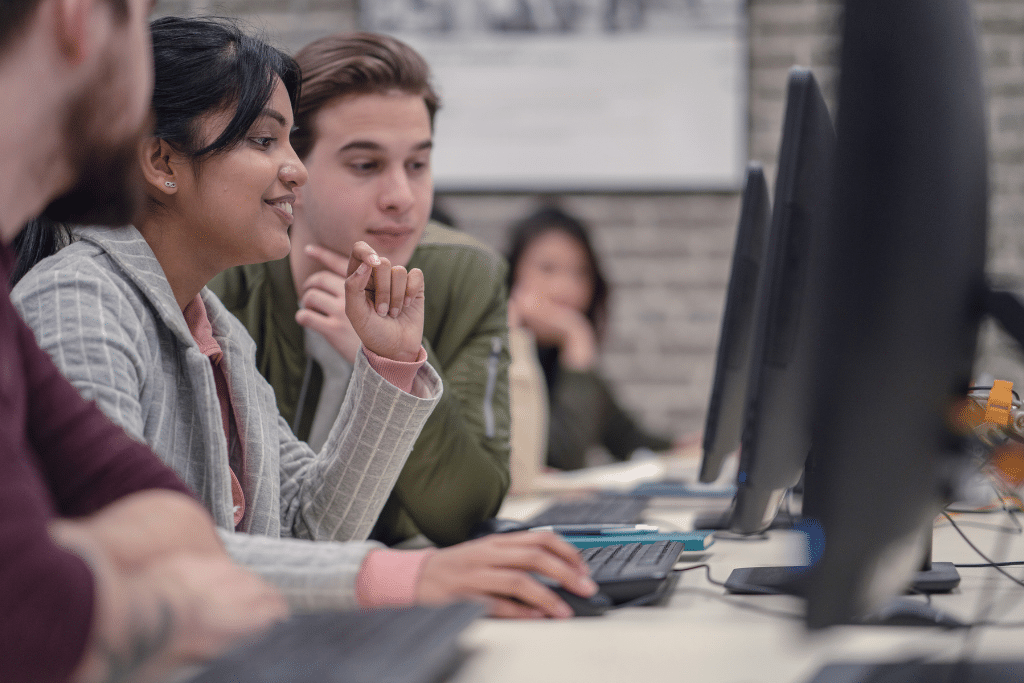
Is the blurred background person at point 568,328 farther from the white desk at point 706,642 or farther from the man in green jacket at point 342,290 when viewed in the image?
the white desk at point 706,642

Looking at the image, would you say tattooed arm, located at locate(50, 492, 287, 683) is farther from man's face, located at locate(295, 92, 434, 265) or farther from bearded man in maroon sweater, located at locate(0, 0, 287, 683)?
man's face, located at locate(295, 92, 434, 265)

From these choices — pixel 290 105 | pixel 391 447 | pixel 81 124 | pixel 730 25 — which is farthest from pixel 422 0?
pixel 81 124

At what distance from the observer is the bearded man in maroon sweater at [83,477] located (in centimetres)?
44

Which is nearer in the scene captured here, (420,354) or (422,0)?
(420,354)

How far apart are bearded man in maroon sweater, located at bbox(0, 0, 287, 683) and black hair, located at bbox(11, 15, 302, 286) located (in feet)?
1.07

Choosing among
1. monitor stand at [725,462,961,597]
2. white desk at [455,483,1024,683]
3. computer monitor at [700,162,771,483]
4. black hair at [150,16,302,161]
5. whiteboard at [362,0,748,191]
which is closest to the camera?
white desk at [455,483,1024,683]

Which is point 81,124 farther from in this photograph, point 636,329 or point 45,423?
point 636,329

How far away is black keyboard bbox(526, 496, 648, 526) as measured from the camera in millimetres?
1207

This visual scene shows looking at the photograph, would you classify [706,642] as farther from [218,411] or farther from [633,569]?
[218,411]

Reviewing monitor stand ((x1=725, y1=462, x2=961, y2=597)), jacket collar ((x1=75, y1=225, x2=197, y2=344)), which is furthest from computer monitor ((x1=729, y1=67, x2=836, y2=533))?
jacket collar ((x1=75, y1=225, x2=197, y2=344))

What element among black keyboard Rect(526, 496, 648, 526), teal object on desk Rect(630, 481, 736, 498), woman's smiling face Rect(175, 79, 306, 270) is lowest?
teal object on desk Rect(630, 481, 736, 498)

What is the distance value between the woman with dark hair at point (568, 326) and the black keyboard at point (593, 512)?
1111mm

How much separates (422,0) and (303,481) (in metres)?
2.36

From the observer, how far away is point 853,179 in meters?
0.47
